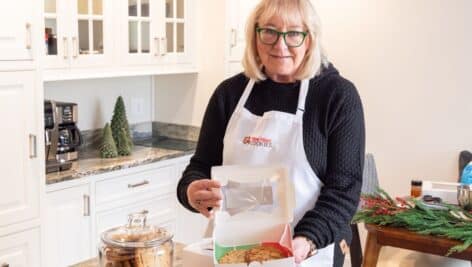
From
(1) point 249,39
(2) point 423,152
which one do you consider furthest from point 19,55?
(2) point 423,152

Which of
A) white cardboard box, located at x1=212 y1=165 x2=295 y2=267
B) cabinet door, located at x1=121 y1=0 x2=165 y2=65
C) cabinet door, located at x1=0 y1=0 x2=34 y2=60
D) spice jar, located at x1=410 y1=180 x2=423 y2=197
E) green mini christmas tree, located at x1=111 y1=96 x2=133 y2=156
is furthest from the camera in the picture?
green mini christmas tree, located at x1=111 y1=96 x2=133 y2=156

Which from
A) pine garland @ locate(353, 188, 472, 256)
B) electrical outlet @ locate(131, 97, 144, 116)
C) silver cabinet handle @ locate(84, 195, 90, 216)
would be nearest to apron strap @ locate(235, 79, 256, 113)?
pine garland @ locate(353, 188, 472, 256)

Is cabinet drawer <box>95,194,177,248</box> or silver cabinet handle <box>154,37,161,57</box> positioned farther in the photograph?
silver cabinet handle <box>154,37,161,57</box>

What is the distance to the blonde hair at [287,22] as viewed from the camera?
1577 mm

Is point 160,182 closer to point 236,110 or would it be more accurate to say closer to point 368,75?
point 368,75

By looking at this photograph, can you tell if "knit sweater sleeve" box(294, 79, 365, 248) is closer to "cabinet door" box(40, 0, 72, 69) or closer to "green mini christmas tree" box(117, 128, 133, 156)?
"cabinet door" box(40, 0, 72, 69)

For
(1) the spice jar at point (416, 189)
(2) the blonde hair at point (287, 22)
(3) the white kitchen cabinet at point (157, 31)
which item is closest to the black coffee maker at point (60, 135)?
(3) the white kitchen cabinet at point (157, 31)

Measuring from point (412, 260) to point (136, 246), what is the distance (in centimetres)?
225

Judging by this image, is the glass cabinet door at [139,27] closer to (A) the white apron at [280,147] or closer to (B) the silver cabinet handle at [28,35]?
(B) the silver cabinet handle at [28,35]

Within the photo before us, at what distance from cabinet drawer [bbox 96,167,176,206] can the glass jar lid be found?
76.3 inches

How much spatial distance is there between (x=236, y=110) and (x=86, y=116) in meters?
2.18

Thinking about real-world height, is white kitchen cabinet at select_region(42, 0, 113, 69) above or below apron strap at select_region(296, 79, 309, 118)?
above

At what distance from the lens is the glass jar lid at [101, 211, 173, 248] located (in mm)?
1176

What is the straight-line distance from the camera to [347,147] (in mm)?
1542
